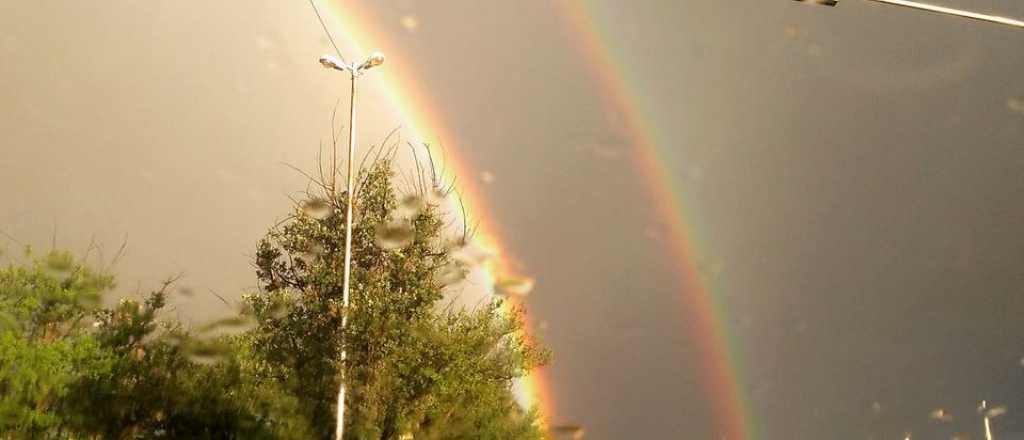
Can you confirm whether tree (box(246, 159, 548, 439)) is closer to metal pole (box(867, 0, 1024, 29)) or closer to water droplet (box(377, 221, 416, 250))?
water droplet (box(377, 221, 416, 250))

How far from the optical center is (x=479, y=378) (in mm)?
19250

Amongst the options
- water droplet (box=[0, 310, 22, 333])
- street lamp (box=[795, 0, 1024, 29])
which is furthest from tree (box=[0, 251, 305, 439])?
street lamp (box=[795, 0, 1024, 29])

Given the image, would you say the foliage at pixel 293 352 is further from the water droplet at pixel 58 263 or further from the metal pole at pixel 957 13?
the metal pole at pixel 957 13

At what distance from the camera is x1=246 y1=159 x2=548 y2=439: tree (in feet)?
61.4

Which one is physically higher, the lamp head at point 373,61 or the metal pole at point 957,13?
the lamp head at point 373,61

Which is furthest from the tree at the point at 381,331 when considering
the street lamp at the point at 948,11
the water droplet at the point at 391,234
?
the street lamp at the point at 948,11

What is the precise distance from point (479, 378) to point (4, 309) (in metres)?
8.83

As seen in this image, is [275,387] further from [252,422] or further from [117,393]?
[117,393]

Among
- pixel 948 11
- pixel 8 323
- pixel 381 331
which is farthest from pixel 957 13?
pixel 8 323

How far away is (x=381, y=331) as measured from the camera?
61.8 feet

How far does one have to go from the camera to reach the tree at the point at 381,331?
1870cm

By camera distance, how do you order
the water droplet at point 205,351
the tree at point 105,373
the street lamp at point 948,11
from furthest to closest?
1. the water droplet at point 205,351
2. the tree at point 105,373
3. the street lamp at point 948,11

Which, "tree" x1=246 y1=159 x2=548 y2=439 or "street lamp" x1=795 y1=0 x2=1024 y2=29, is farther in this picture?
"tree" x1=246 y1=159 x2=548 y2=439

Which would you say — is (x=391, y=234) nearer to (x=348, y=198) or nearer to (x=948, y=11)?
(x=348, y=198)
